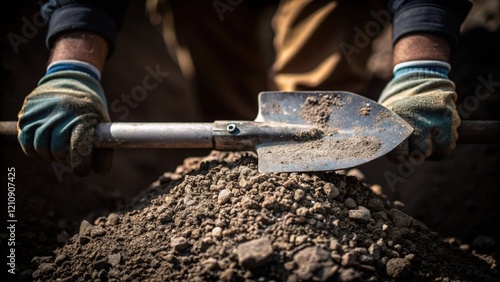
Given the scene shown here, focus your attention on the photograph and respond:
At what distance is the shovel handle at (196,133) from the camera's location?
1669mm

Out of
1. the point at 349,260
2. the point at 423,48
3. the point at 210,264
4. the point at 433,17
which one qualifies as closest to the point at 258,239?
the point at 210,264

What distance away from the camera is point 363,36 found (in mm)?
2838

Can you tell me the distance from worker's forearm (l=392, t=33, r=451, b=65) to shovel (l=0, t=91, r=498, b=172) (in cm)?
35

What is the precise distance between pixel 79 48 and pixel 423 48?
1571 millimetres

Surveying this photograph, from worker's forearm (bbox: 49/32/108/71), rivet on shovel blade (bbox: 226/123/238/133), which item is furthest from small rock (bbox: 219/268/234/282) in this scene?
worker's forearm (bbox: 49/32/108/71)

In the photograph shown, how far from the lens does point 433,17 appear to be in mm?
1858

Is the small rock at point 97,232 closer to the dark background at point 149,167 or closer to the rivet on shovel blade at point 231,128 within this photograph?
the dark background at point 149,167

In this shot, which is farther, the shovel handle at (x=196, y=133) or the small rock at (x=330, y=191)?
the shovel handle at (x=196, y=133)

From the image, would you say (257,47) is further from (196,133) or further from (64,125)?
(64,125)

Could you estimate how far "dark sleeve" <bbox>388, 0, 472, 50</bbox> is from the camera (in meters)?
1.86

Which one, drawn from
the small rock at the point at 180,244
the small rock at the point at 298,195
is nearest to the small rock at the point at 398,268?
the small rock at the point at 298,195

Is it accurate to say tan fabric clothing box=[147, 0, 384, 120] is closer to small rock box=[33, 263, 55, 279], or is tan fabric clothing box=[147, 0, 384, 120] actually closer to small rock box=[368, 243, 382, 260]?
small rock box=[368, 243, 382, 260]

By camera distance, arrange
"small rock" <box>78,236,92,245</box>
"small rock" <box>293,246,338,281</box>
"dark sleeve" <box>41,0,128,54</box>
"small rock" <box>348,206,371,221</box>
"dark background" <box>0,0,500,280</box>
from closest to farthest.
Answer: "small rock" <box>293,246,338,281</box> < "small rock" <box>348,206,371,221</box> < "small rock" <box>78,236,92,245</box> < "dark sleeve" <box>41,0,128,54</box> < "dark background" <box>0,0,500,280</box>

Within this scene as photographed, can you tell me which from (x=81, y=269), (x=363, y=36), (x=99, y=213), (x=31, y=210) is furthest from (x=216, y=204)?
(x=363, y=36)
